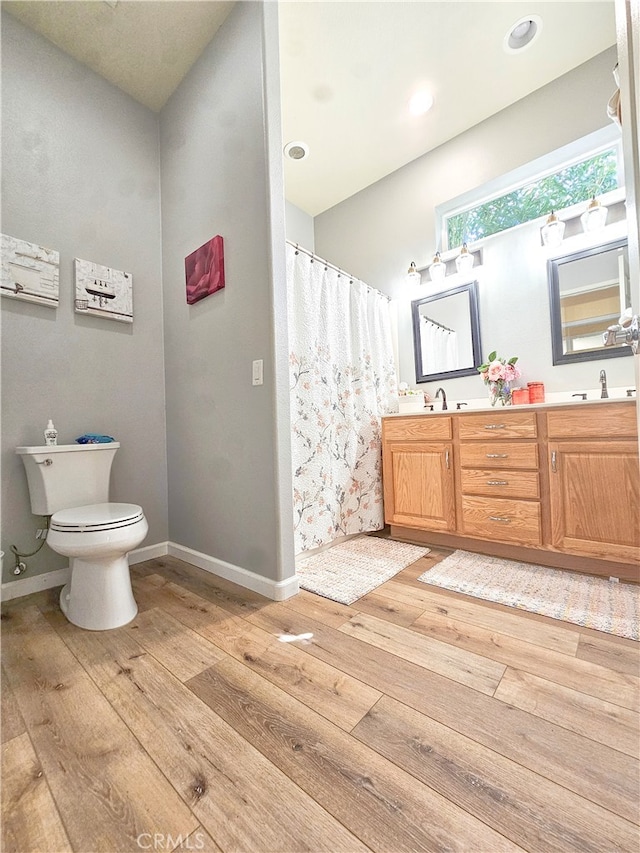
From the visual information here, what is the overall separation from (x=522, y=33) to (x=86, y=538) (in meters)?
3.47

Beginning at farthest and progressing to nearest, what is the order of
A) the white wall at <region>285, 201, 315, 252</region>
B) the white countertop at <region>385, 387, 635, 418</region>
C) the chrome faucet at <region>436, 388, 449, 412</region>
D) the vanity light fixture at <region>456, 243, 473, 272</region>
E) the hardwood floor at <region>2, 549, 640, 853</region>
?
the white wall at <region>285, 201, 315, 252</region>
the chrome faucet at <region>436, 388, 449, 412</region>
the vanity light fixture at <region>456, 243, 473, 272</region>
the white countertop at <region>385, 387, 635, 418</region>
the hardwood floor at <region>2, 549, 640, 853</region>

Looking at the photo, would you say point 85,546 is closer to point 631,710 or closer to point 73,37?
point 631,710

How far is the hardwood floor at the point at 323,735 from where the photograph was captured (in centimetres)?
66

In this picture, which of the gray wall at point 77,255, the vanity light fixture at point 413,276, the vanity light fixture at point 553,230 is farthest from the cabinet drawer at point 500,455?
the gray wall at point 77,255

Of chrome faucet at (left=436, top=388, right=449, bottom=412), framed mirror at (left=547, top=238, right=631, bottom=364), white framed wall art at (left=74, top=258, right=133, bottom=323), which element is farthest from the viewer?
chrome faucet at (left=436, top=388, right=449, bottom=412)

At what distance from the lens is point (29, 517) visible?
1.72 m

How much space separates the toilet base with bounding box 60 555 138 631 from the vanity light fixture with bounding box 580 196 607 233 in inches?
121

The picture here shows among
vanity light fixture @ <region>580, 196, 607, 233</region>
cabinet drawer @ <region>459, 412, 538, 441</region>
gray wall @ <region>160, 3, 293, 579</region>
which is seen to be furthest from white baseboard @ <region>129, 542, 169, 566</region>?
vanity light fixture @ <region>580, 196, 607, 233</region>

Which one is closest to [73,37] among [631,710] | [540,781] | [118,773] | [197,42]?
[197,42]

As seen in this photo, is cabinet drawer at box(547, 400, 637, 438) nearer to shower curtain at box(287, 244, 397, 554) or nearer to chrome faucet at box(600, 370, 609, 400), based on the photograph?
chrome faucet at box(600, 370, 609, 400)

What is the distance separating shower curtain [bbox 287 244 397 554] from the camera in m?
2.06

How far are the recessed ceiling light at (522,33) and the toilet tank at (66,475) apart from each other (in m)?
Result: 3.22

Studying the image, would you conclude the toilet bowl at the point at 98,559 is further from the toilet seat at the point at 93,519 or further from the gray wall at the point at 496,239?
the gray wall at the point at 496,239

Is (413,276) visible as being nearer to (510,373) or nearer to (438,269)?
(438,269)
